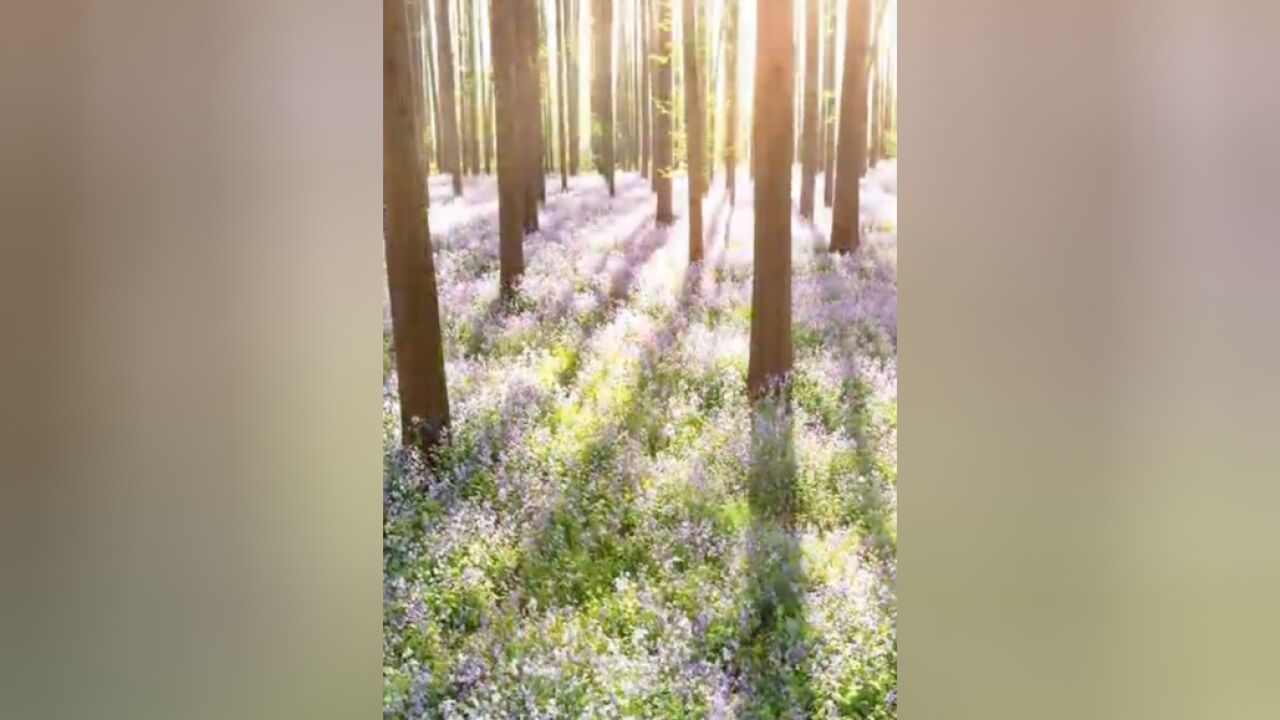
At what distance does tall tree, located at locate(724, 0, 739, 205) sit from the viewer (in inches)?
91.3

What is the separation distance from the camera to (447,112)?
2363mm

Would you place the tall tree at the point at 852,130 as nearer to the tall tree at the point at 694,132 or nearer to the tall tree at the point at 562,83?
the tall tree at the point at 694,132

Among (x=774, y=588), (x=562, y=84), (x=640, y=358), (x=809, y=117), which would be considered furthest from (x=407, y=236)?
(x=774, y=588)

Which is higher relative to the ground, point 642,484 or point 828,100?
point 828,100

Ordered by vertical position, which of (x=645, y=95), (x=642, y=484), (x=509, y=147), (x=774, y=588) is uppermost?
(x=645, y=95)

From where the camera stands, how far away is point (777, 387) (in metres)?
2.32

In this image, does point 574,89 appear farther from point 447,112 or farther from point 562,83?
point 447,112

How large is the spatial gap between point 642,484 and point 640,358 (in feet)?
0.96

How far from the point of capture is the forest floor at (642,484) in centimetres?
228

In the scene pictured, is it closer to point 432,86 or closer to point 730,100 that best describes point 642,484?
point 730,100

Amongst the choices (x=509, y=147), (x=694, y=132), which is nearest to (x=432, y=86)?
(x=509, y=147)
